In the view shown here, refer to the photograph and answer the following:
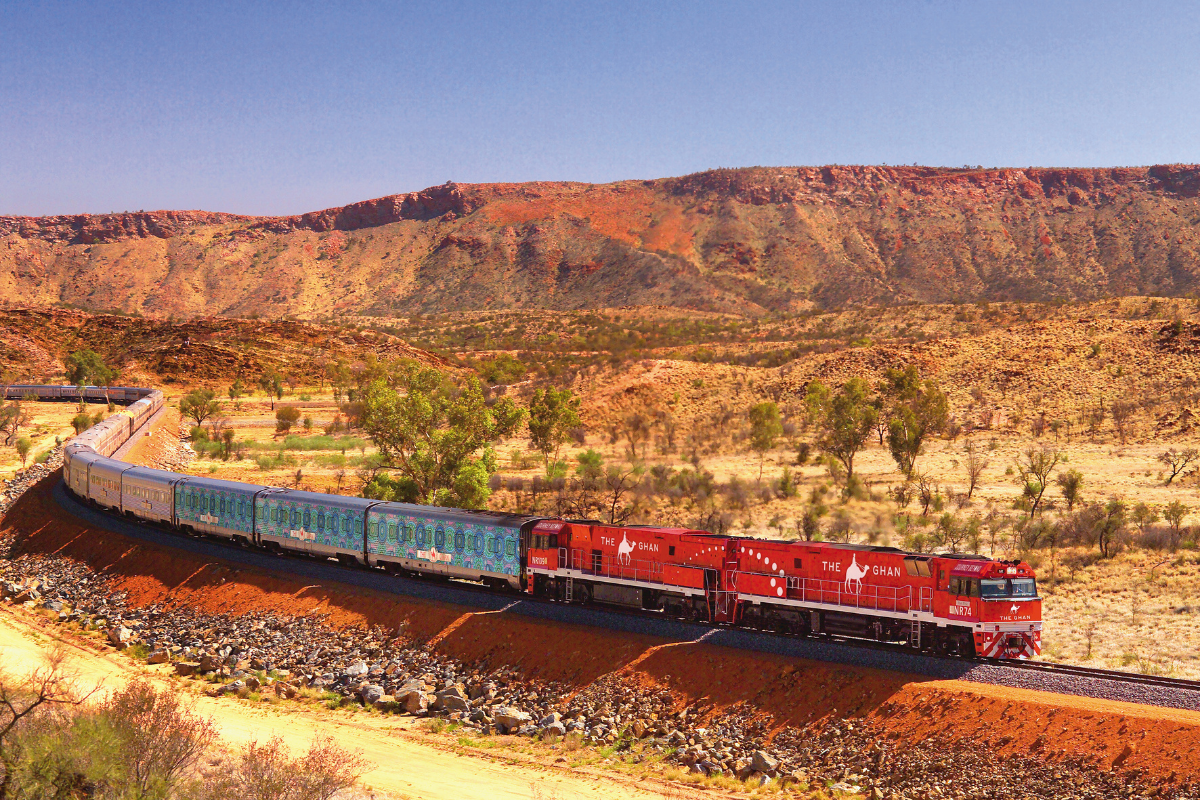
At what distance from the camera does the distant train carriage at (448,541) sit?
95.7 ft

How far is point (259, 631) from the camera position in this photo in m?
30.7

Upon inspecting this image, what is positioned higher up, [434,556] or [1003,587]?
[1003,587]

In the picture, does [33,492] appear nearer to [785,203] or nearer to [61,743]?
[61,743]

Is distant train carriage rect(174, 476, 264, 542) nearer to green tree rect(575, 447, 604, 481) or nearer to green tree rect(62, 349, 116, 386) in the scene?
green tree rect(575, 447, 604, 481)

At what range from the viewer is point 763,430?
57.9m

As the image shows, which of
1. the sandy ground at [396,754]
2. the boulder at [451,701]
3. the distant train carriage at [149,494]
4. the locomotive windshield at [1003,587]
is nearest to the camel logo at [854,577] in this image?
the locomotive windshield at [1003,587]

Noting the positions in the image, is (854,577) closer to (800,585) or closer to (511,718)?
(800,585)

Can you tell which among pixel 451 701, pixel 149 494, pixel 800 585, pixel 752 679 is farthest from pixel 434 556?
pixel 149 494

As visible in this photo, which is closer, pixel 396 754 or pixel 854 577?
pixel 396 754

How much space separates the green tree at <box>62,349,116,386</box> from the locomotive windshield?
100m

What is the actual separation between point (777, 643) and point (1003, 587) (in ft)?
19.0

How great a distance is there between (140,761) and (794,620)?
1601 cm

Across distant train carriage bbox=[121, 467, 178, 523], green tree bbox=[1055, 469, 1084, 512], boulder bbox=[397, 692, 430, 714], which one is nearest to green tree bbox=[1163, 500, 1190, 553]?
green tree bbox=[1055, 469, 1084, 512]

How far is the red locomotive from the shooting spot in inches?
854
